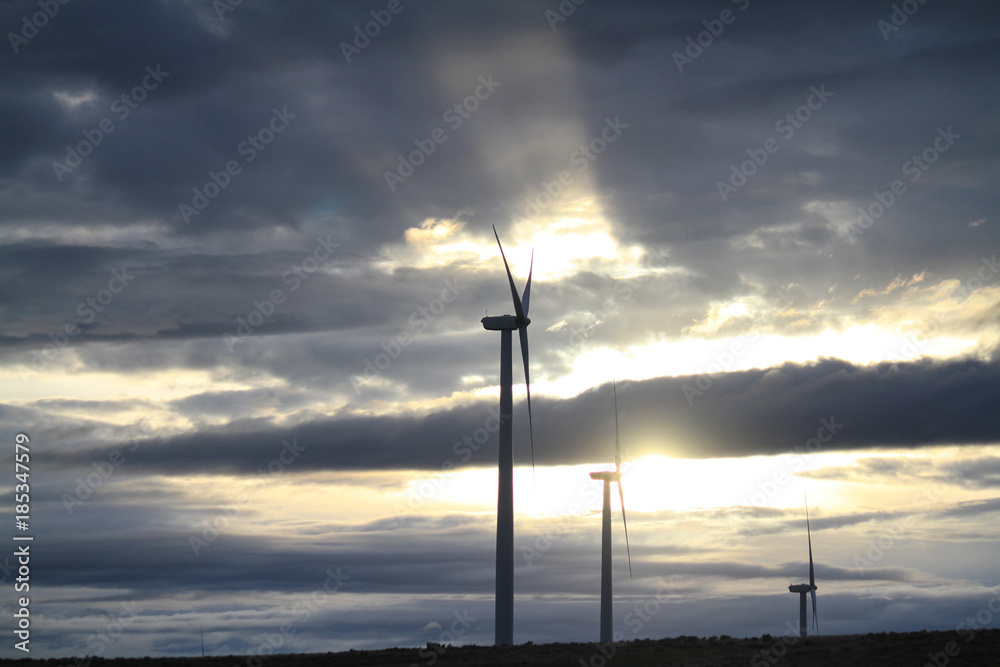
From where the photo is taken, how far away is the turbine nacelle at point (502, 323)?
96.7m

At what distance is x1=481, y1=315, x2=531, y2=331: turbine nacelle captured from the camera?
96688mm

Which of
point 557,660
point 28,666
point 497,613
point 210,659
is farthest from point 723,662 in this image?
point 28,666

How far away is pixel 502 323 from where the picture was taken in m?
96.8

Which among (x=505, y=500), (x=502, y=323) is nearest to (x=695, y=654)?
(x=505, y=500)

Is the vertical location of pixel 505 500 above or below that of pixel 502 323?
below

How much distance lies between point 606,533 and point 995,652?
4901 cm

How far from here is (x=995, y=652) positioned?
272 ft

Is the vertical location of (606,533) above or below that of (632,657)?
above

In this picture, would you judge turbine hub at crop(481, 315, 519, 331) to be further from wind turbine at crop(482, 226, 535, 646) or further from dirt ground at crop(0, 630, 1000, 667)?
dirt ground at crop(0, 630, 1000, 667)

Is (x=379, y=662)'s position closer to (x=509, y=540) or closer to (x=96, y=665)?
(x=509, y=540)

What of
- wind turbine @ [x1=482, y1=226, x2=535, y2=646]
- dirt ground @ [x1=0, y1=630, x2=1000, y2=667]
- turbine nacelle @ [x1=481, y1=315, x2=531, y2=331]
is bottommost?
dirt ground @ [x1=0, y1=630, x2=1000, y2=667]

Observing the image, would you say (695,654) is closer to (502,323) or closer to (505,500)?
(505,500)

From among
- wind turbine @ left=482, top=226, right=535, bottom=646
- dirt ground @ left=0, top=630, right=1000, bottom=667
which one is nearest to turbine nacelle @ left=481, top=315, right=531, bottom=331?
wind turbine @ left=482, top=226, right=535, bottom=646

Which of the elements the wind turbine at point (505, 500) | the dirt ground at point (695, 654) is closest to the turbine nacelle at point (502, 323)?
the wind turbine at point (505, 500)
